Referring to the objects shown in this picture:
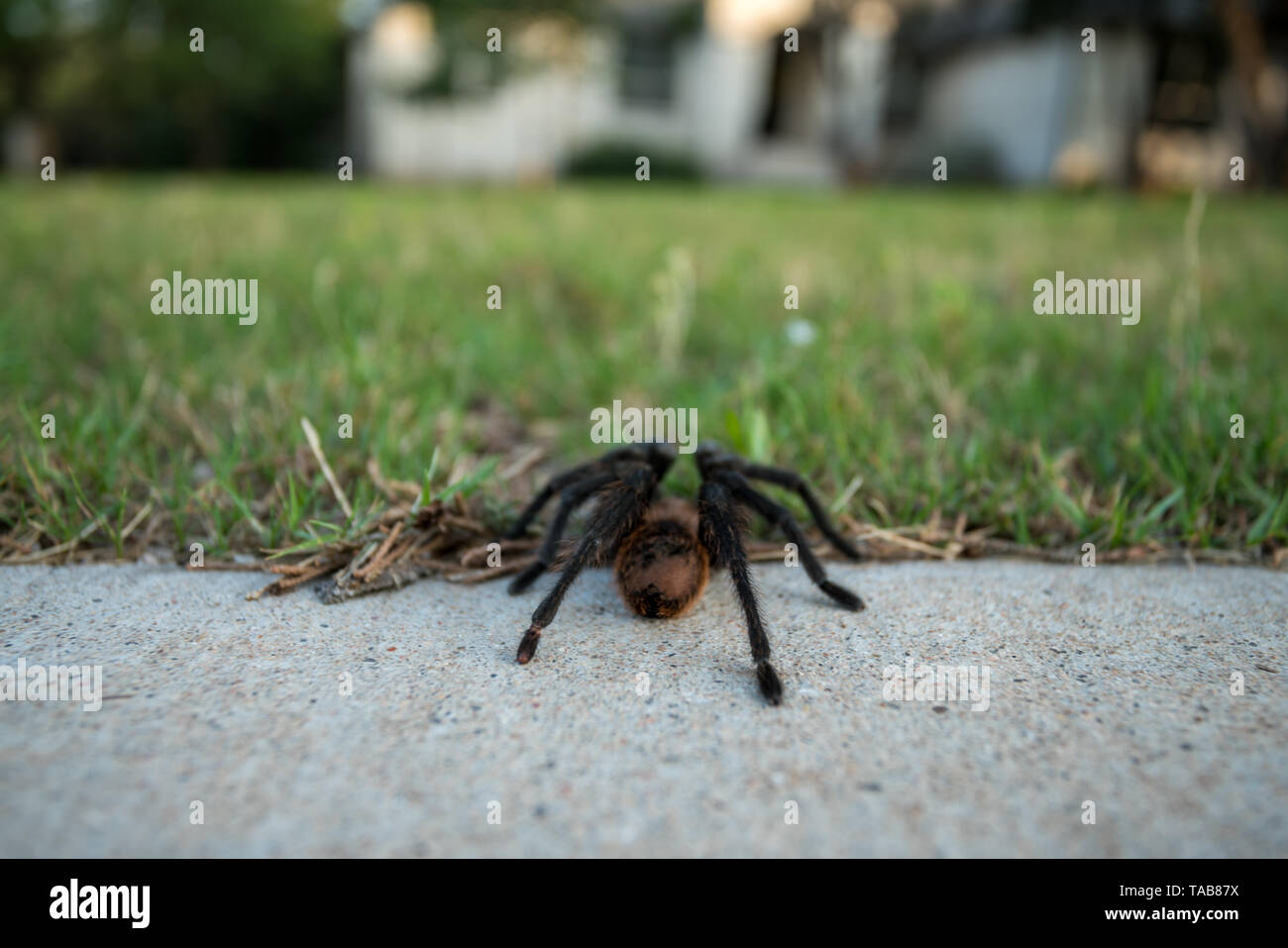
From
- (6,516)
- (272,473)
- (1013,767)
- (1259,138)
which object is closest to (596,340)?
(272,473)

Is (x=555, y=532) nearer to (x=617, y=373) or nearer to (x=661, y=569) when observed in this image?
(x=661, y=569)

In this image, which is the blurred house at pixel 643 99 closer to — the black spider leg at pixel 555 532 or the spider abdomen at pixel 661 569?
the black spider leg at pixel 555 532

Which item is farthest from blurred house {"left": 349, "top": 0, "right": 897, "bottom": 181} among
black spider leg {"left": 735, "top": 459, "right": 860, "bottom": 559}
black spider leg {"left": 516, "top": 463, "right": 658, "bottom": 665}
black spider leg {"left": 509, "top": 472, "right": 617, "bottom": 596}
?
black spider leg {"left": 516, "top": 463, "right": 658, "bottom": 665}

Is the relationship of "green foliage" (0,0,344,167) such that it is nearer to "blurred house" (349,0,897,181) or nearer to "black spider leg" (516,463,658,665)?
"blurred house" (349,0,897,181)

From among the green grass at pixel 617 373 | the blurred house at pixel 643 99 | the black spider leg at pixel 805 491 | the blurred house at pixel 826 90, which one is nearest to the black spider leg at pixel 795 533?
the black spider leg at pixel 805 491
